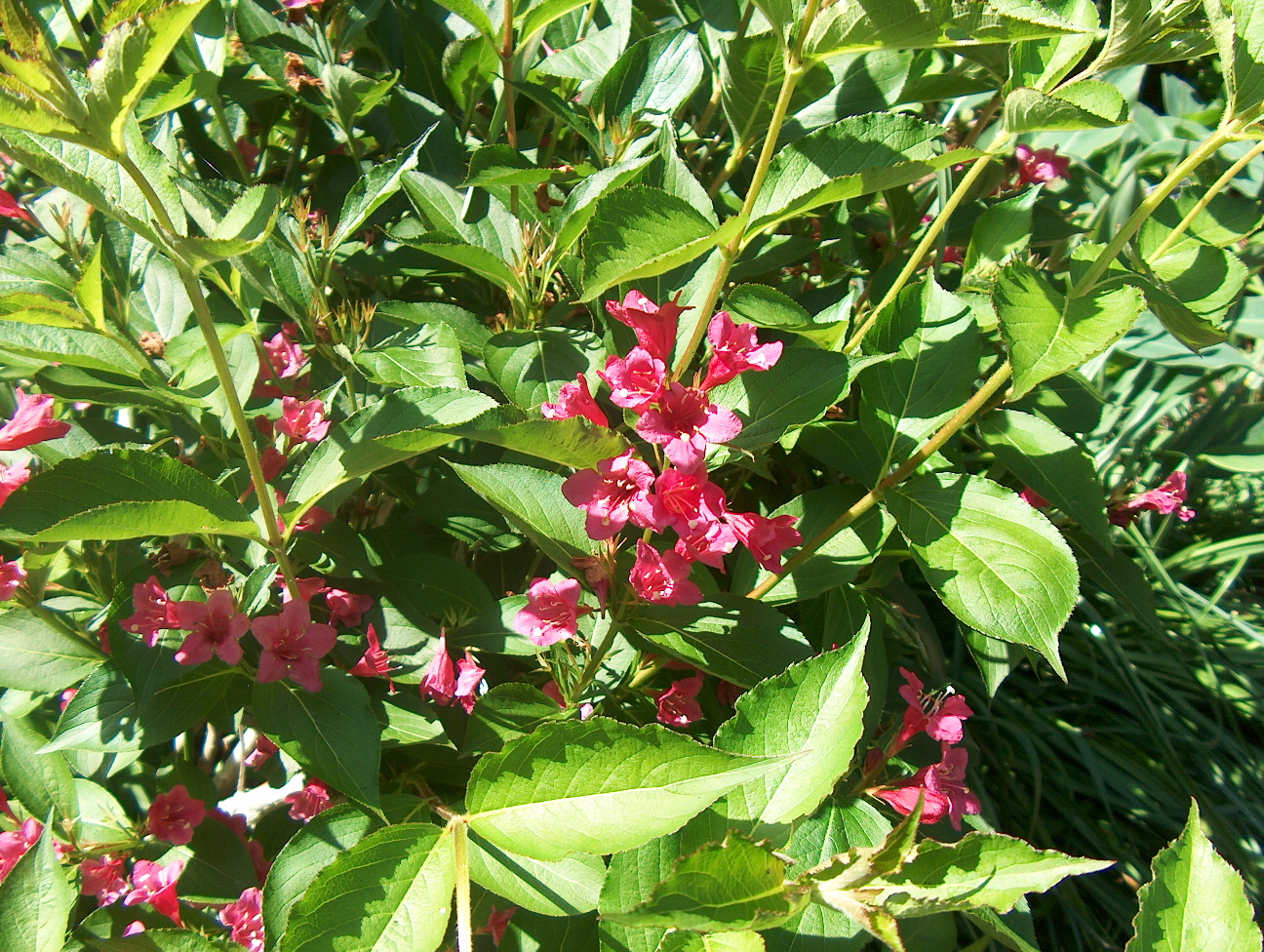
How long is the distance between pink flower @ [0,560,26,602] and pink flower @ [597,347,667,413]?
29.0 inches

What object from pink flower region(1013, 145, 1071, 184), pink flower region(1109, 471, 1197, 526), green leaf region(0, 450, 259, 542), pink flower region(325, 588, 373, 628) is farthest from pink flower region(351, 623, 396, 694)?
pink flower region(1013, 145, 1071, 184)

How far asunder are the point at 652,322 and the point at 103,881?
99 cm

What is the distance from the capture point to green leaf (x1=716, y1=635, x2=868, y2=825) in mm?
699

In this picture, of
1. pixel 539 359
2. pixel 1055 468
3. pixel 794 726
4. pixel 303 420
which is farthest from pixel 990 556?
pixel 303 420

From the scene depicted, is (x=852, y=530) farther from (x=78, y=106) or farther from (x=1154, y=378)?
(x=1154, y=378)

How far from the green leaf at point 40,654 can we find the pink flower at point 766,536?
2.56 feet

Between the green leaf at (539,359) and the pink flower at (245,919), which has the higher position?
the green leaf at (539,359)

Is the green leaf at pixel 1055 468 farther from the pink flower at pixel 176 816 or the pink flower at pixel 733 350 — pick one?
the pink flower at pixel 176 816

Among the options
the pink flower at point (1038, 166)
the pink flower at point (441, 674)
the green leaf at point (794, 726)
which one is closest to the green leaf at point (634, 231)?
the green leaf at point (794, 726)

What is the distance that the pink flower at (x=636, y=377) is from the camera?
78 centimetres

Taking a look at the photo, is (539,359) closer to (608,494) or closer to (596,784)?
(608,494)

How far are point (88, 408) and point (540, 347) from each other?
2.66ft

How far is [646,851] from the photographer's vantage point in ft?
2.39

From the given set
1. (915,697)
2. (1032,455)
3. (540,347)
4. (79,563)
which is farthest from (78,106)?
(915,697)
